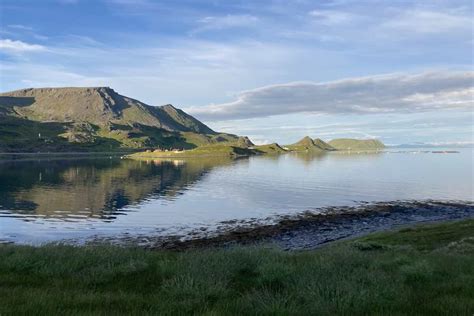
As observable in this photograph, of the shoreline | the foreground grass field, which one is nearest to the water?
the shoreline

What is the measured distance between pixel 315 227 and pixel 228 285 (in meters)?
46.0

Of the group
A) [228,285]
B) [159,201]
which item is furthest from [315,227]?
[228,285]

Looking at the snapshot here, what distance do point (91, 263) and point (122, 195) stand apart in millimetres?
77299

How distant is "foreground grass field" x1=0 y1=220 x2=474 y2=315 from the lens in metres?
8.17

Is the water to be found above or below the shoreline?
above

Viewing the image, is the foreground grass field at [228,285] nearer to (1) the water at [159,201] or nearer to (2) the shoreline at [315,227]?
(2) the shoreline at [315,227]

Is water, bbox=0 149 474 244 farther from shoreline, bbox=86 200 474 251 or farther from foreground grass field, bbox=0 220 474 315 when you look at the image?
foreground grass field, bbox=0 220 474 315

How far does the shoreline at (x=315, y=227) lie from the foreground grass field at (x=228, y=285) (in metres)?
25.0

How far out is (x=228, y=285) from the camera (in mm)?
11000

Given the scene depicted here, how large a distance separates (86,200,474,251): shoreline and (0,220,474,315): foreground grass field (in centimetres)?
2502

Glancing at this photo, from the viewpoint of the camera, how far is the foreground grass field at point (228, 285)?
26.8 ft

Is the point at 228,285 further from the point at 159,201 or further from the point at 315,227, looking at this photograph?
the point at 159,201

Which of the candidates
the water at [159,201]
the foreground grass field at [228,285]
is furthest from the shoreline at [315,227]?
the foreground grass field at [228,285]

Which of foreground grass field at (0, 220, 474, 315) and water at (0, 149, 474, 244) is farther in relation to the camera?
water at (0, 149, 474, 244)
